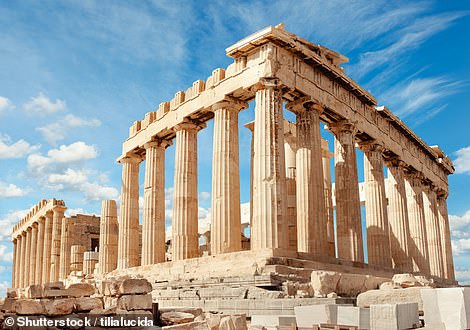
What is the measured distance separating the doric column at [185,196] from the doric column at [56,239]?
21476mm

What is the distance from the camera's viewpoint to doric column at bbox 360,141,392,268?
30.4m

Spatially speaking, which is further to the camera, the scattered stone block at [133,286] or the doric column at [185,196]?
the doric column at [185,196]

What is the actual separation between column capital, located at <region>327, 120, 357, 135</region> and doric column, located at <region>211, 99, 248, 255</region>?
18.3 feet

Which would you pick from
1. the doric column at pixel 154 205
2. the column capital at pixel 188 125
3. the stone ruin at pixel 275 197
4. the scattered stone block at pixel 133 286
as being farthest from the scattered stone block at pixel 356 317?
the doric column at pixel 154 205

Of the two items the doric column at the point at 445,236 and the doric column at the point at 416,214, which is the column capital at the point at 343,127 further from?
the doric column at the point at 445,236

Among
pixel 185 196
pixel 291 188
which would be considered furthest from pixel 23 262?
pixel 291 188

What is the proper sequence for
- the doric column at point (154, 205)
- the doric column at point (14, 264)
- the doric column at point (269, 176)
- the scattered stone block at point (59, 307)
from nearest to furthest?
1. the scattered stone block at point (59, 307)
2. the doric column at point (269, 176)
3. the doric column at point (154, 205)
4. the doric column at point (14, 264)

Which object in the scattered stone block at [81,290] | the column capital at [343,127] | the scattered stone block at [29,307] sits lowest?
the scattered stone block at [29,307]

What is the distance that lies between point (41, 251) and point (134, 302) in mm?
40750

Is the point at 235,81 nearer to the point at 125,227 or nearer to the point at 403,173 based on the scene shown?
the point at 125,227

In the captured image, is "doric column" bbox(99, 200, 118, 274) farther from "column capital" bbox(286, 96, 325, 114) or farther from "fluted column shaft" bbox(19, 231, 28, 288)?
"fluted column shaft" bbox(19, 231, 28, 288)

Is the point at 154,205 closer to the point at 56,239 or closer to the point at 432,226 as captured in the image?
the point at 56,239

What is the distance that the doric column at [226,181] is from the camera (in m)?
24.5

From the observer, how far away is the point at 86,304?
12.6 metres
